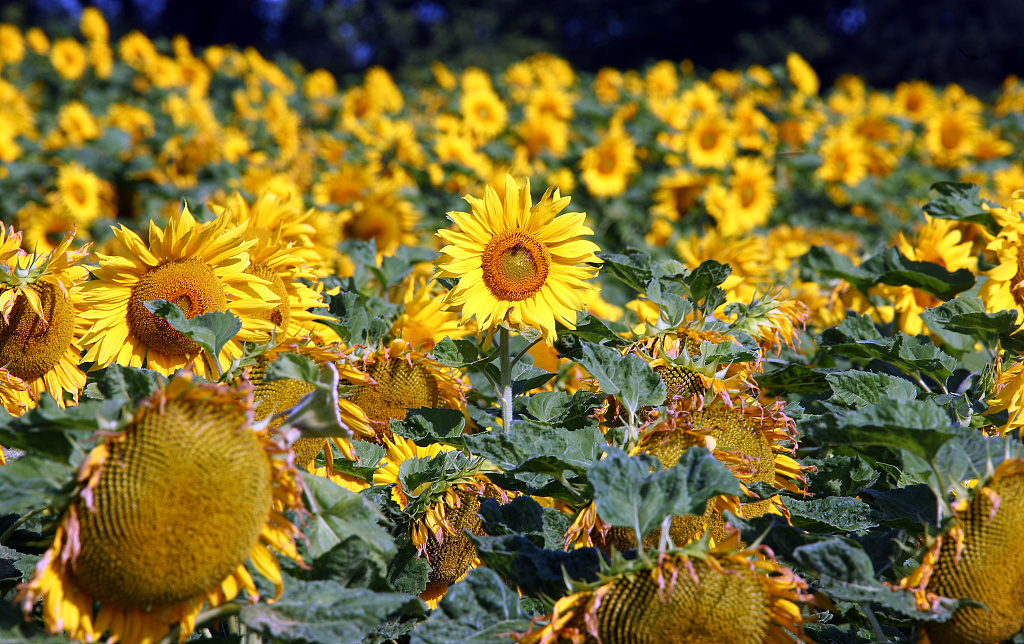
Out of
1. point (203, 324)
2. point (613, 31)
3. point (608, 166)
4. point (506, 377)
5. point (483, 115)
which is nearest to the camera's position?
point (203, 324)

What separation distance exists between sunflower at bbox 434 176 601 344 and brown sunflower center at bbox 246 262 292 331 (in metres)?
0.36

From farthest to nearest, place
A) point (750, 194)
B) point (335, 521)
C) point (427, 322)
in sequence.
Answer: point (750, 194)
point (427, 322)
point (335, 521)

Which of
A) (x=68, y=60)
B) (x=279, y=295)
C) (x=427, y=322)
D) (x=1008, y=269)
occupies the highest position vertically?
(x=68, y=60)

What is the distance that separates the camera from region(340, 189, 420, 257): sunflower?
445 centimetres

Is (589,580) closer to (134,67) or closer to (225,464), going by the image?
(225,464)

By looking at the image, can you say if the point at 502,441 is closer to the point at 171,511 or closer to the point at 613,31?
the point at 171,511

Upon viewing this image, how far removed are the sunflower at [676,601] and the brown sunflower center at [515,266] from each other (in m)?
0.78

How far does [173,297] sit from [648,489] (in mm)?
1048

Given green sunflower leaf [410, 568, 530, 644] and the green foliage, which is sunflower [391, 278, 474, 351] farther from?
green sunflower leaf [410, 568, 530, 644]

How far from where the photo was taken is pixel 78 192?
17.9 feet

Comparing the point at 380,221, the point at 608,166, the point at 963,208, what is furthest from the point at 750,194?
the point at 963,208

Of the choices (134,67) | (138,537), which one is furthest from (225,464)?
(134,67)

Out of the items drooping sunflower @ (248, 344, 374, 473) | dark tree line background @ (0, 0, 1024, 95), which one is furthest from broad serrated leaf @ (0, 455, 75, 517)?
dark tree line background @ (0, 0, 1024, 95)

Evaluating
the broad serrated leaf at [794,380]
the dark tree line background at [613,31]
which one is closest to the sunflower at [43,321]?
the broad serrated leaf at [794,380]
